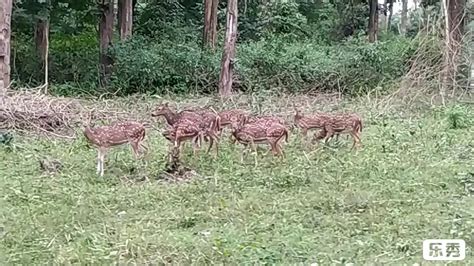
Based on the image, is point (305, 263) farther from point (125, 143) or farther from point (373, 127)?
point (373, 127)

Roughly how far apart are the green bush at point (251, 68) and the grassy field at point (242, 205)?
809cm

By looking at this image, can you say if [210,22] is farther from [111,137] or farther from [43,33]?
[111,137]

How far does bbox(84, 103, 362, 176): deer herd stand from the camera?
837 cm

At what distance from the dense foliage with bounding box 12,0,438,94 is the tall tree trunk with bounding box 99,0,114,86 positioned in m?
0.25

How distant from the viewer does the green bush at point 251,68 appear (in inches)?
720

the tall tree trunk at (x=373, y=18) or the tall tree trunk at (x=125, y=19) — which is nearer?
the tall tree trunk at (x=125, y=19)

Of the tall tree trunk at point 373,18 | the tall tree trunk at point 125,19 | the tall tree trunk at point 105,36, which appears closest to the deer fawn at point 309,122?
the tall tree trunk at point 105,36

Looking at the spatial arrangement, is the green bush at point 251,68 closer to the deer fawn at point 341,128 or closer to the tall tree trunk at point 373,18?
the tall tree trunk at point 373,18

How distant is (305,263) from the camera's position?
509 cm

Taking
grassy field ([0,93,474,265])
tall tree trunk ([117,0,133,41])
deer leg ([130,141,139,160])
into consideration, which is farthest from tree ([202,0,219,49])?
deer leg ([130,141,139,160])

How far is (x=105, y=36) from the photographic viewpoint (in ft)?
62.6

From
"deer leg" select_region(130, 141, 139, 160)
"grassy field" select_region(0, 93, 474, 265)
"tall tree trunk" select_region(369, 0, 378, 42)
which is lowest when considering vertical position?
"grassy field" select_region(0, 93, 474, 265)

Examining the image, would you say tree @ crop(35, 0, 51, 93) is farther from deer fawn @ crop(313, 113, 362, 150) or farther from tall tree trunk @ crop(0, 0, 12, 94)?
deer fawn @ crop(313, 113, 362, 150)

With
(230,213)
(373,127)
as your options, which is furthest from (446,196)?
(373,127)
